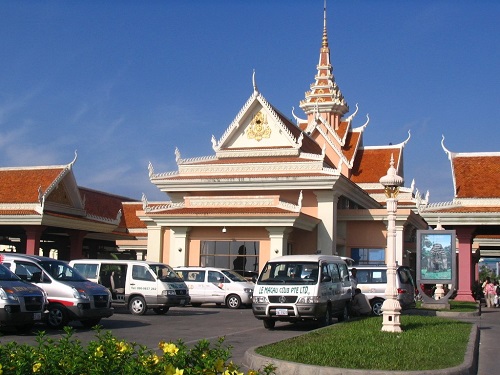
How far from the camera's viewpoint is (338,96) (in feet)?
175

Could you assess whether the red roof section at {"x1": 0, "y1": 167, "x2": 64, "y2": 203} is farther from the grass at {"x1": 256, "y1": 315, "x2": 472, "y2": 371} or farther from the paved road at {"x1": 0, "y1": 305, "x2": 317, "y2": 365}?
the grass at {"x1": 256, "y1": 315, "x2": 472, "y2": 371}

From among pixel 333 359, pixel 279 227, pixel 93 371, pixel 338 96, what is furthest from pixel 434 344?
pixel 338 96

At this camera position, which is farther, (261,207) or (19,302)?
(261,207)

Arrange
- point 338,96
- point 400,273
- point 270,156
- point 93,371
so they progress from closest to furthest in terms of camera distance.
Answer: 1. point 93,371
2. point 400,273
3. point 270,156
4. point 338,96

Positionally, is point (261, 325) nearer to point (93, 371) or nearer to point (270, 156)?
point (93, 371)

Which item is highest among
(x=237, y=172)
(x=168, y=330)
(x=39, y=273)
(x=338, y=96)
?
(x=338, y=96)

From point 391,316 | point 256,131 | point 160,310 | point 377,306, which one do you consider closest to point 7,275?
point 160,310

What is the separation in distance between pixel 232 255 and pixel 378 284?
11448mm

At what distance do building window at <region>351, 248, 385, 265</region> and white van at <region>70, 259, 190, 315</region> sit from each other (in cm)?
1779

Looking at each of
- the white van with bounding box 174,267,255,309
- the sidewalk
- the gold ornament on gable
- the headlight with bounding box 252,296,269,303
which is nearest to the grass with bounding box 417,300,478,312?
the sidewalk

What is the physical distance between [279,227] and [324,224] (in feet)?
12.6

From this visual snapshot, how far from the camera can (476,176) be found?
105 feet

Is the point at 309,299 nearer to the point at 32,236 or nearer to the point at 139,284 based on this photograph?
the point at 139,284

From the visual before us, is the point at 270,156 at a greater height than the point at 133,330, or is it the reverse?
the point at 270,156
